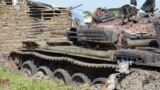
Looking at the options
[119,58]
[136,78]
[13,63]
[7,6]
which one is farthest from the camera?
[7,6]

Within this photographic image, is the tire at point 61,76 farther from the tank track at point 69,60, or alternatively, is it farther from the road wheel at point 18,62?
the road wheel at point 18,62

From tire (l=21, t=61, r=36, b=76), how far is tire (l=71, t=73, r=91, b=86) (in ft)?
9.52

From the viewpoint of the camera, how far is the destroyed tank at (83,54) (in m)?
13.7

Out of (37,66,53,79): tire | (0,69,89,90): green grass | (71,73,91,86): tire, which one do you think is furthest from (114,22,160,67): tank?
(37,66,53,79): tire

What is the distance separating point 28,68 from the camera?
59.6 ft

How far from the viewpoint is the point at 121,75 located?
12.0 metres

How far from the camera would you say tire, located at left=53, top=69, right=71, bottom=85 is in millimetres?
15605

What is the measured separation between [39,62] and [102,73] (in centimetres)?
425

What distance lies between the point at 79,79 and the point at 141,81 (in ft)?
12.8

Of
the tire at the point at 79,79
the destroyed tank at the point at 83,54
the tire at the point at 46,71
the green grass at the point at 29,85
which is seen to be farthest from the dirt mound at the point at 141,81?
the tire at the point at 46,71

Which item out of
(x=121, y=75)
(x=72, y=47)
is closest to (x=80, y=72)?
(x=72, y=47)

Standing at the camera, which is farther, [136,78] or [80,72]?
[80,72]

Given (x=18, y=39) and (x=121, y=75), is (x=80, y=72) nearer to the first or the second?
(x=121, y=75)

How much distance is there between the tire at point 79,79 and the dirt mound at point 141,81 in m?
2.94
